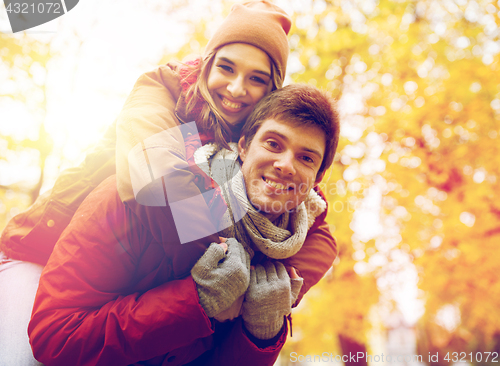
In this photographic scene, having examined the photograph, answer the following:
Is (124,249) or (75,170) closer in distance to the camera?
(124,249)

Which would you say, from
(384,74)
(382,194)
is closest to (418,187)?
(382,194)

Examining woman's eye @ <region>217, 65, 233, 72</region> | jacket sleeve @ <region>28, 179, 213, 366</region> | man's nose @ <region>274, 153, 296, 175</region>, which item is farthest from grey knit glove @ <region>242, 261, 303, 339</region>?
woman's eye @ <region>217, 65, 233, 72</region>

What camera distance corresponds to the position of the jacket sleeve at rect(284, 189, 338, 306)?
73.4 inches

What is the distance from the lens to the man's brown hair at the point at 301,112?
1.59 metres

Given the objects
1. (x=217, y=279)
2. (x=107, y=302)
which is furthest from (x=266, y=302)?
(x=107, y=302)

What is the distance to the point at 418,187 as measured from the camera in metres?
5.09

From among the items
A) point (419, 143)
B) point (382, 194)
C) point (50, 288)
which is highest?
point (50, 288)

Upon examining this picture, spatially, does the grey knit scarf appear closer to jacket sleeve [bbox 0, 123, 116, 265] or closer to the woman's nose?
the woman's nose

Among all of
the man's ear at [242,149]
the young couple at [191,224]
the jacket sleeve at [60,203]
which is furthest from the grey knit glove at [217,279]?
the jacket sleeve at [60,203]

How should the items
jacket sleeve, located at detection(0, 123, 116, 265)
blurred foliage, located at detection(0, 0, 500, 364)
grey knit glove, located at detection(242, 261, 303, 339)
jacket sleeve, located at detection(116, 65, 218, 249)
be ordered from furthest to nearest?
blurred foliage, located at detection(0, 0, 500, 364), jacket sleeve, located at detection(0, 123, 116, 265), grey knit glove, located at detection(242, 261, 303, 339), jacket sleeve, located at detection(116, 65, 218, 249)

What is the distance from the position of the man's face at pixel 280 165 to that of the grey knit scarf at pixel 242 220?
60 mm

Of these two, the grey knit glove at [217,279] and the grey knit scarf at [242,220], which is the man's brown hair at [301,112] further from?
the grey knit glove at [217,279]

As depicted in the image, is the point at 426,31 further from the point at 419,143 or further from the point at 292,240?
the point at 292,240

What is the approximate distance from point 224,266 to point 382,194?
467 centimetres
